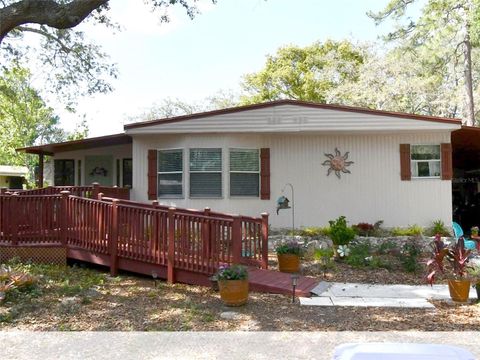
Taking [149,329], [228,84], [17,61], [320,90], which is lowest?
[149,329]

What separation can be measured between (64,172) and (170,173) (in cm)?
704

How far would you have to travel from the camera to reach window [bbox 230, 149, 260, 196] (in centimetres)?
1145

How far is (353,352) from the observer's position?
185cm

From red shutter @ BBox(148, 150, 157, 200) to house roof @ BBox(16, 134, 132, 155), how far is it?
1630 mm

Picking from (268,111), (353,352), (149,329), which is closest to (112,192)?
(268,111)

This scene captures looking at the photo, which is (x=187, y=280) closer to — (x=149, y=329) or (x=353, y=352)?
(x=149, y=329)

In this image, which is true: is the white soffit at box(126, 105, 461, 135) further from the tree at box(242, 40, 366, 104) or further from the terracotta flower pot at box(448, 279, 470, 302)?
the tree at box(242, 40, 366, 104)

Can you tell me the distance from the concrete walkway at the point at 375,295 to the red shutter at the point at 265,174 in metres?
4.37

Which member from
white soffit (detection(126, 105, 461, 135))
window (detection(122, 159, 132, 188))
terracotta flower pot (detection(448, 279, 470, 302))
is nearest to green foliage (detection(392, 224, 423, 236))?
white soffit (detection(126, 105, 461, 135))

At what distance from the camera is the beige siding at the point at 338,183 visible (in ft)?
37.4

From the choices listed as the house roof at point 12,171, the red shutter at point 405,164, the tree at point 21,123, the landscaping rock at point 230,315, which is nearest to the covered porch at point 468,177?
the red shutter at point 405,164

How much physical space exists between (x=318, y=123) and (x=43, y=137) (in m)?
36.5

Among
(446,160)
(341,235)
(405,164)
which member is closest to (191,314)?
(341,235)

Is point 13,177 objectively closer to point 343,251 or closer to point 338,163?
point 338,163
